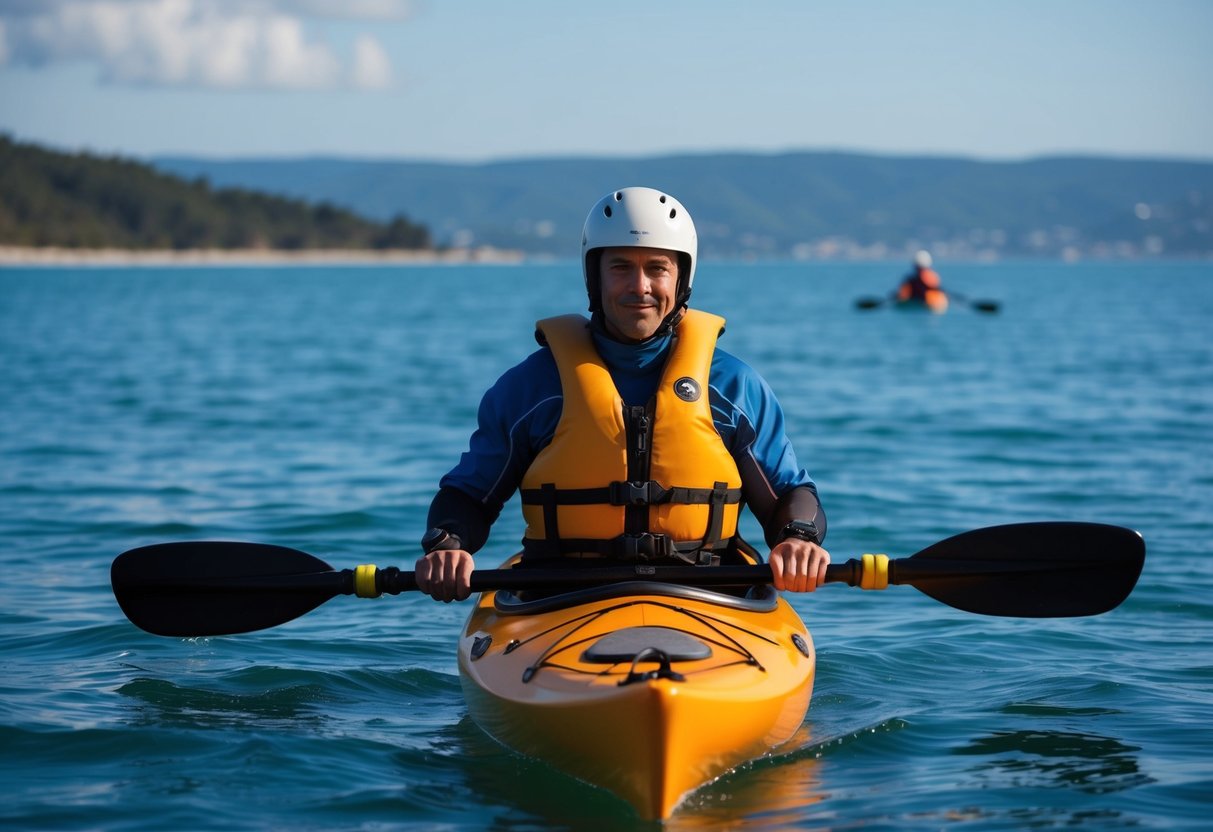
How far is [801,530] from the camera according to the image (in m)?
5.20

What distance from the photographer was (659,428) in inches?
206

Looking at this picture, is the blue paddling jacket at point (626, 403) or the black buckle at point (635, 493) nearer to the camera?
the black buckle at point (635, 493)

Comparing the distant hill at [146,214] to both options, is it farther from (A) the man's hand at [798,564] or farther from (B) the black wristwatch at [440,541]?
(A) the man's hand at [798,564]

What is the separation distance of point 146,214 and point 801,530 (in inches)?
5316

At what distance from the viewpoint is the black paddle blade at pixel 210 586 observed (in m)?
5.76

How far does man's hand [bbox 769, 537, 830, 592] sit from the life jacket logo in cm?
62

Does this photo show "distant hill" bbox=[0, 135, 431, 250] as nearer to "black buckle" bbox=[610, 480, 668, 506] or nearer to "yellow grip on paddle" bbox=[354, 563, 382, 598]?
"yellow grip on paddle" bbox=[354, 563, 382, 598]

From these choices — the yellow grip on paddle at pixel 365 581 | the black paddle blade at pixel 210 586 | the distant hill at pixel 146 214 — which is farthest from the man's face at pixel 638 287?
the distant hill at pixel 146 214

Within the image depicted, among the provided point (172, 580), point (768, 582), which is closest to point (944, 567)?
point (768, 582)

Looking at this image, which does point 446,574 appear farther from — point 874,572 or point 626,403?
point 874,572

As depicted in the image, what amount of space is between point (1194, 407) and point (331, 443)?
9.68m

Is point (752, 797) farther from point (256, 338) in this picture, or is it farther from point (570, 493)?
point (256, 338)

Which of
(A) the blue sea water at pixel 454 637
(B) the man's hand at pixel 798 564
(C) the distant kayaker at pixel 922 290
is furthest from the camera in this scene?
(C) the distant kayaker at pixel 922 290

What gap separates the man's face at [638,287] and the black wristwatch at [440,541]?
3.11ft
